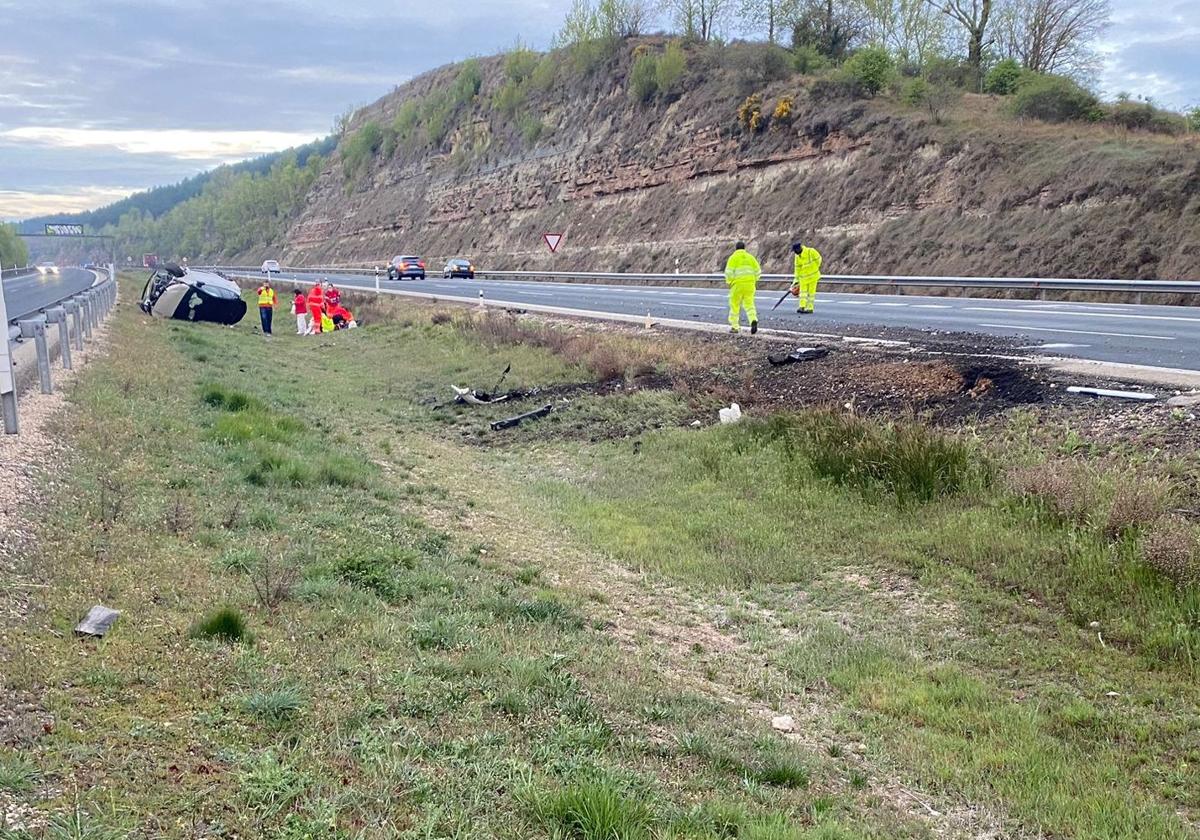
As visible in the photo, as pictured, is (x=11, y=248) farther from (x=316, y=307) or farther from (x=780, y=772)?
(x=780, y=772)

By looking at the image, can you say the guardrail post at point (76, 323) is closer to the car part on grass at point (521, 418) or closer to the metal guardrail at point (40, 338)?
the metal guardrail at point (40, 338)

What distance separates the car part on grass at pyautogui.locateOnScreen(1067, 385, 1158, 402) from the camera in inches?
373

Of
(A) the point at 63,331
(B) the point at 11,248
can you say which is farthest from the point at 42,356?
(B) the point at 11,248

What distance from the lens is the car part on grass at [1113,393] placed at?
9477 millimetres

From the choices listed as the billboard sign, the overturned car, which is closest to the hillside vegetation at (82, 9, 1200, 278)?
the overturned car

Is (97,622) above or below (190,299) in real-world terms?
below

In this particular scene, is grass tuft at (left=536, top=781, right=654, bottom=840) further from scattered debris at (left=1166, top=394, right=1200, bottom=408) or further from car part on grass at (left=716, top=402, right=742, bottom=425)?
car part on grass at (left=716, top=402, right=742, bottom=425)

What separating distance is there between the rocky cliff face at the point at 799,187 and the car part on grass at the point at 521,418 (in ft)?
58.8

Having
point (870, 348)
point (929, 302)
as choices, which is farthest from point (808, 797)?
point (929, 302)

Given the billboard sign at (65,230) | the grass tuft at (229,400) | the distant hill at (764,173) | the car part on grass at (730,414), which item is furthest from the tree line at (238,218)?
the car part on grass at (730,414)

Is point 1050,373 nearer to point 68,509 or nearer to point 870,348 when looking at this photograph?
point 870,348

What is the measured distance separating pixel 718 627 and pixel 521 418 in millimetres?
8031

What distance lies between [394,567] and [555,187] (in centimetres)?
5622

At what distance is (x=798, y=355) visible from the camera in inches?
573
